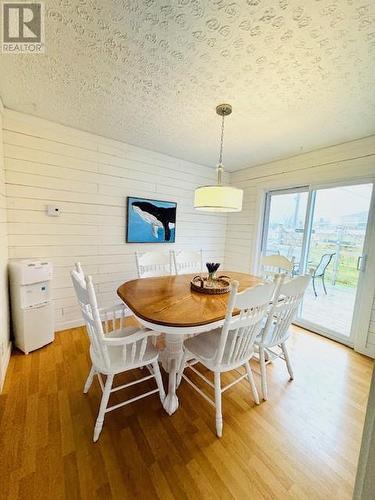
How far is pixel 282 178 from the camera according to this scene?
10.5 ft

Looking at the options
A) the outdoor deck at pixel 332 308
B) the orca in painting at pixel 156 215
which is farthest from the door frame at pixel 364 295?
the orca in painting at pixel 156 215

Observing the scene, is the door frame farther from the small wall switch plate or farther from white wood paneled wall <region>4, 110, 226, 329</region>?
the small wall switch plate

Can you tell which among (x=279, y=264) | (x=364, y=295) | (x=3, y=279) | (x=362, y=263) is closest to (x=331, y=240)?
(x=362, y=263)

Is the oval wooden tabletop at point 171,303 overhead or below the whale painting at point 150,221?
below

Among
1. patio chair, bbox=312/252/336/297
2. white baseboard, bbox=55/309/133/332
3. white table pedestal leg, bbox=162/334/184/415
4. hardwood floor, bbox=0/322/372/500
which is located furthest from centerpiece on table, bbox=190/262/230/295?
patio chair, bbox=312/252/336/297

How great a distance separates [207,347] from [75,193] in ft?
7.46

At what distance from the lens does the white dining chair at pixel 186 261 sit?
2.67m

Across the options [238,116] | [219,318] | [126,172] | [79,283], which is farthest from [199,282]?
[126,172]

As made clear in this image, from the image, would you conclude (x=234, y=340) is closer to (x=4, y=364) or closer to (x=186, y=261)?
(x=186, y=261)

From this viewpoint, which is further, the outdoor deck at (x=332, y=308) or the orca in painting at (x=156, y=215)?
the orca in painting at (x=156, y=215)

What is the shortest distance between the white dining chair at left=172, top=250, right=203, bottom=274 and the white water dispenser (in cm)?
139

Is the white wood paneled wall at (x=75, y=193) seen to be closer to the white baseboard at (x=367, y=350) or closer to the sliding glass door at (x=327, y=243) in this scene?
the sliding glass door at (x=327, y=243)

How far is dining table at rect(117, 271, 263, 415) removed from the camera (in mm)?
1236

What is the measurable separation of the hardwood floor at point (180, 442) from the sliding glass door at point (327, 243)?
103 centimetres
